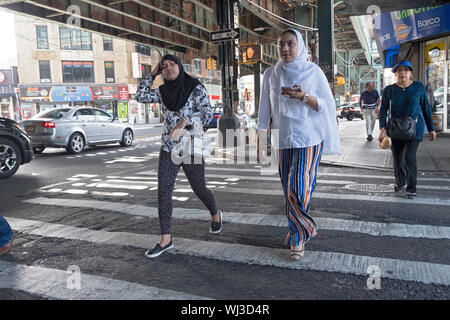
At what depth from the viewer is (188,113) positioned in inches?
153

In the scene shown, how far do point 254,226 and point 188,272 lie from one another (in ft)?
4.85

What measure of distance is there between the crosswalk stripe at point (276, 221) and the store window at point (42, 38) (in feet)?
138

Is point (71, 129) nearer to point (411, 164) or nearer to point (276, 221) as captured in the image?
point (276, 221)

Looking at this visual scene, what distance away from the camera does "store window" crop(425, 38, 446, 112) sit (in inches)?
595

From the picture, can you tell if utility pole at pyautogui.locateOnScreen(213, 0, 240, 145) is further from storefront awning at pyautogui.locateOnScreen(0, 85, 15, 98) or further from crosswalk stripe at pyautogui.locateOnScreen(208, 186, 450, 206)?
storefront awning at pyautogui.locateOnScreen(0, 85, 15, 98)

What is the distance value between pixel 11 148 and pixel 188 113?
6830 mm

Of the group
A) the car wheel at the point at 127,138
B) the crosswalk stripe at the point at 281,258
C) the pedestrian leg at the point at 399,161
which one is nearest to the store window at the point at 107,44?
the car wheel at the point at 127,138

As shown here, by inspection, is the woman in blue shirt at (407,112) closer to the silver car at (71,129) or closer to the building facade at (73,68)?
the silver car at (71,129)

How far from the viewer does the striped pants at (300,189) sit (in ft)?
11.7

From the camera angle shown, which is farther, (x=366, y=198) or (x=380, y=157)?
(x=380, y=157)

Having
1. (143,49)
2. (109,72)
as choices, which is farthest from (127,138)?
(143,49)

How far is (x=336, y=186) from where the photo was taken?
7.00 meters
